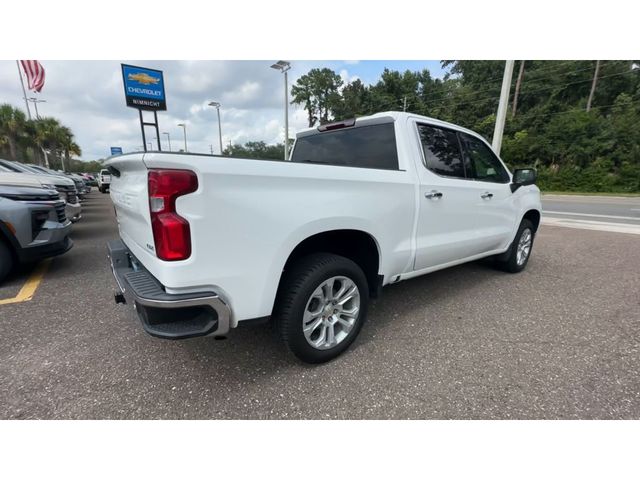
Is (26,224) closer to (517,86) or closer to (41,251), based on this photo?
(41,251)

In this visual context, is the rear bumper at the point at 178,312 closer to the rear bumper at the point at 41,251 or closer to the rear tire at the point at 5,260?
the rear bumper at the point at 41,251

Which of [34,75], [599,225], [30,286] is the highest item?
[34,75]

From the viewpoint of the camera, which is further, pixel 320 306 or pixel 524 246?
pixel 524 246

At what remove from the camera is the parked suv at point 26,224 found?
3590mm

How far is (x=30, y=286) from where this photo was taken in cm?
369

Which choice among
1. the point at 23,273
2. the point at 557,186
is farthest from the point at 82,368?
the point at 557,186

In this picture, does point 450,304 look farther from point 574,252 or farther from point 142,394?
point 574,252

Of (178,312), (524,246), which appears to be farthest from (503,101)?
(178,312)

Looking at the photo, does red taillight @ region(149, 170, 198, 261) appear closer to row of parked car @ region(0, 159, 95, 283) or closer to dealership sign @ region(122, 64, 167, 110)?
row of parked car @ region(0, 159, 95, 283)

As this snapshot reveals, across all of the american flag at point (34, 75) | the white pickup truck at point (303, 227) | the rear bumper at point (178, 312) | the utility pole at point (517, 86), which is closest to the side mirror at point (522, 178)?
the white pickup truck at point (303, 227)

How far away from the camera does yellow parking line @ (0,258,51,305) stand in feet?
10.8

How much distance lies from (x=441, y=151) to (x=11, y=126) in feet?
142

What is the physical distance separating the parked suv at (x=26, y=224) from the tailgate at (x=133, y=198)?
7.34ft

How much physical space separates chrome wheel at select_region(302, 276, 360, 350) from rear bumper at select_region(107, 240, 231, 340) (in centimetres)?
60
